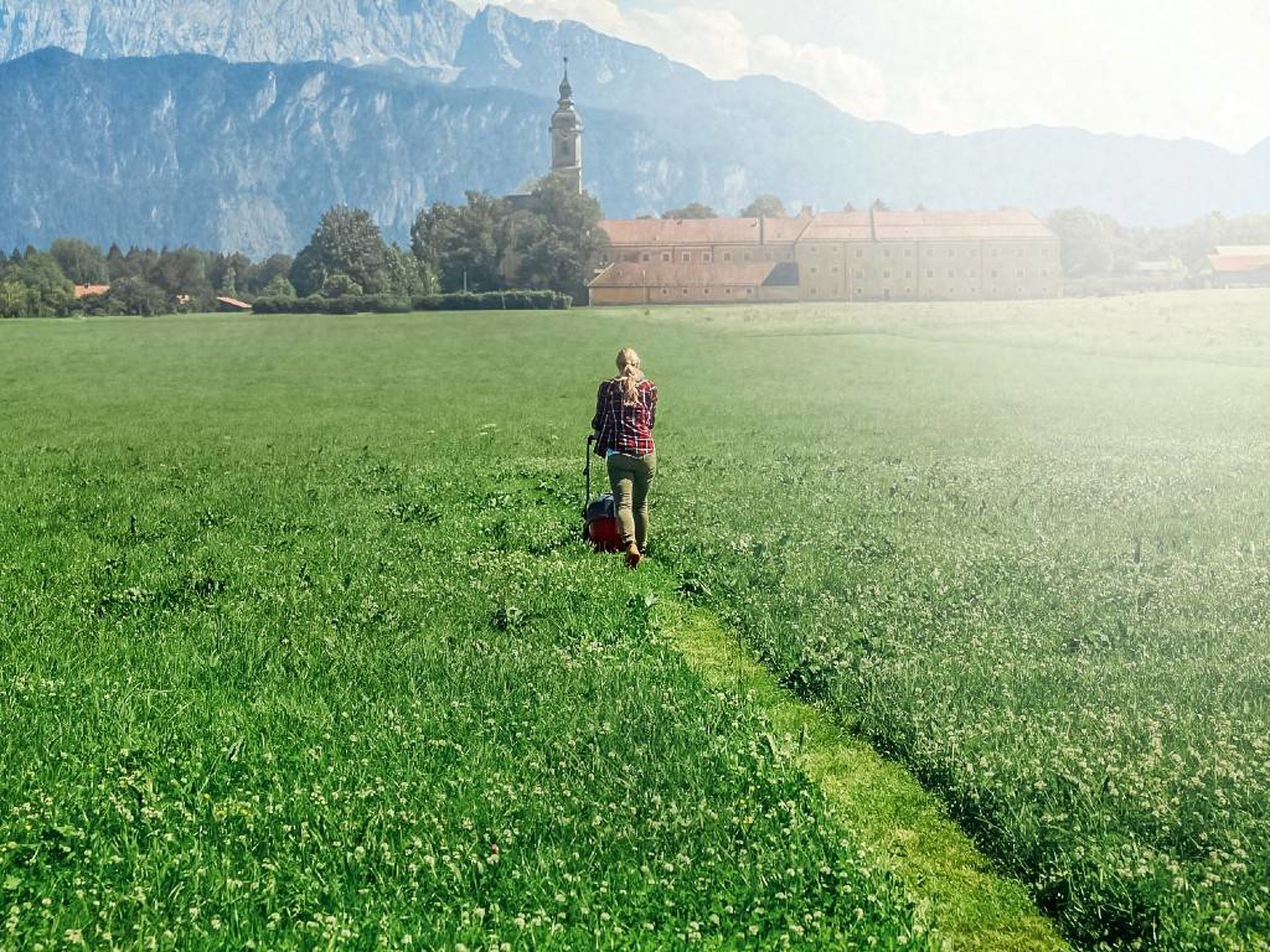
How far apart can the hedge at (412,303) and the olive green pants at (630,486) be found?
108 meters

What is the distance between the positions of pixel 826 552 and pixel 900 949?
350 inches

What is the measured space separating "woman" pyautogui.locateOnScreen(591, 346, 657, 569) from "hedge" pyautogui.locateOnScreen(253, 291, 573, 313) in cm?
10864

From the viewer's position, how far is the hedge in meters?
121

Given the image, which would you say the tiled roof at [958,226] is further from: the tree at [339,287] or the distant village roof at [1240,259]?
the tree at [339,287]

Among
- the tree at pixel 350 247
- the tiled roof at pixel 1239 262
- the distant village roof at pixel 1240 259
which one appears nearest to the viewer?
the tiled roof at pixel 1239 262

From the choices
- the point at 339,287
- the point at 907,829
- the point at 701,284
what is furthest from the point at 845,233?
the point at 907,829

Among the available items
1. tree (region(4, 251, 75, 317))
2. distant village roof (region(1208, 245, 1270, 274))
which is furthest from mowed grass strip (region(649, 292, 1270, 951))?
distant village roof (region(1208, 245, 1270, 274))

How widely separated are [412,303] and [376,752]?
387ft

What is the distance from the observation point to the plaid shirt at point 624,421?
46.8 feet

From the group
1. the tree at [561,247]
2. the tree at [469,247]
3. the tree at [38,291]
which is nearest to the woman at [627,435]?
the tree at [561,247]

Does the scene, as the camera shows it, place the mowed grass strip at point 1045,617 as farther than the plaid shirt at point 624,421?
No

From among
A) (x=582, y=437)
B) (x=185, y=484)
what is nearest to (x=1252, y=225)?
(x=582, y=437)

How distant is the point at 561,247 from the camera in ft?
468

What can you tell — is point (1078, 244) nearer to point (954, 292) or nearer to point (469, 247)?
point (954, 292)
